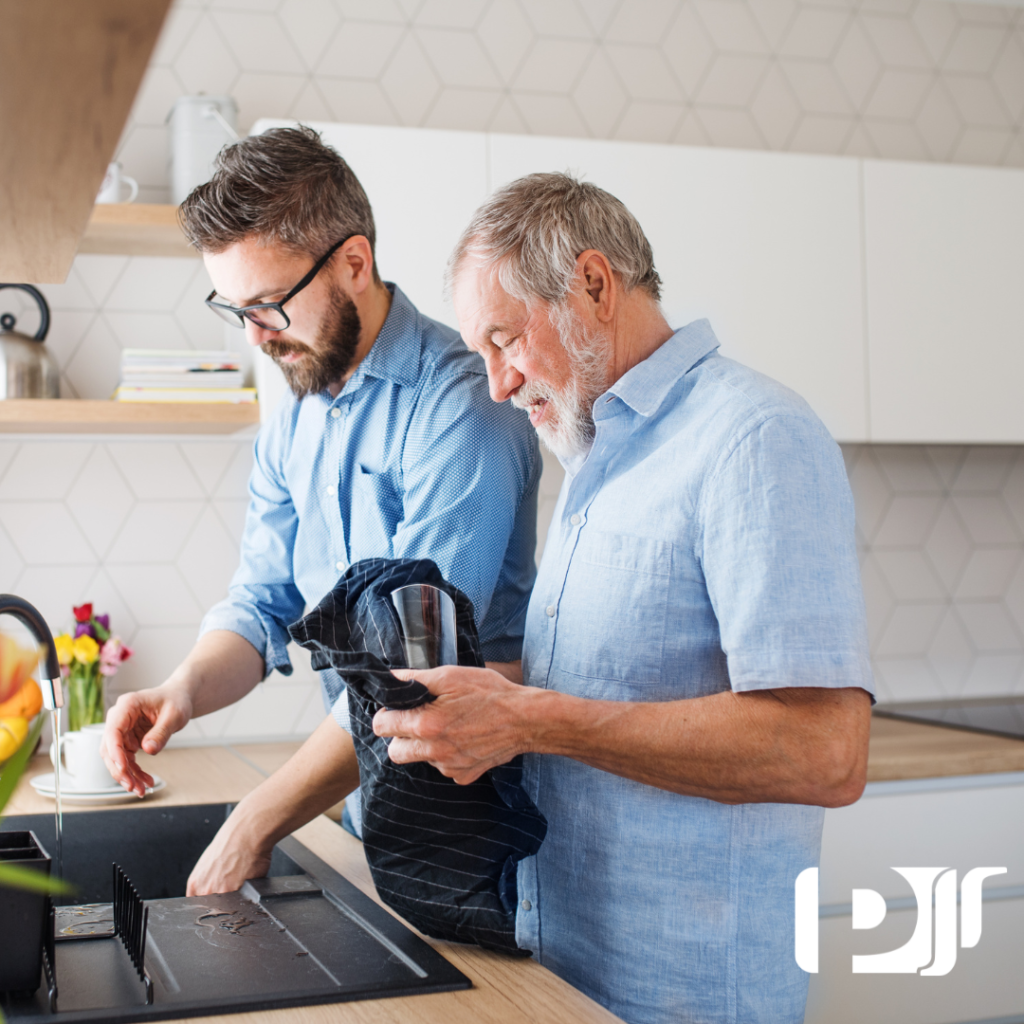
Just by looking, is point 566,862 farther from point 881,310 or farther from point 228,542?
point 881,310

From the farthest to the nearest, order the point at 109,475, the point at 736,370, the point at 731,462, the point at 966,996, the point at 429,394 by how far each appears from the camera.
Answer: the point at 109,475
the point at 966,996
the point at 429,394
the point at 736,370
the point at 731,462

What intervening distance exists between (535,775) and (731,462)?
15.3 inches

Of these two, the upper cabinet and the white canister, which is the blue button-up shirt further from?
the white canister

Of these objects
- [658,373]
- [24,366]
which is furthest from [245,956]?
[24,366]

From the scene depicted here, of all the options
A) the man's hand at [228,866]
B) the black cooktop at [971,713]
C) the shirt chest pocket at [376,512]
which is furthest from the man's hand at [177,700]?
the black cooktop at [971,713]

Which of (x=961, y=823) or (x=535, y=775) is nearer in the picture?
(x=535, y=775)

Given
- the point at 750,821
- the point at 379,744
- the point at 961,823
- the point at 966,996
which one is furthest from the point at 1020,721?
the point at 379,744

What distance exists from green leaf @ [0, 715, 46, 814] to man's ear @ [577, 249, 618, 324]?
2.58 feet

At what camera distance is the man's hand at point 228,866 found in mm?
1081

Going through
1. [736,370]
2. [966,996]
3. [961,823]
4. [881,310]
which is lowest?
[966,996]

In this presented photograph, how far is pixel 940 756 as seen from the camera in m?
2.06

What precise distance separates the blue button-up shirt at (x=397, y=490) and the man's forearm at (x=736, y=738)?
1.02 ft

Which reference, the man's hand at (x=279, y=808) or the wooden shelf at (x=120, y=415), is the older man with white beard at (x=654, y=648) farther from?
the wooden shelf at (x=120, y=415)

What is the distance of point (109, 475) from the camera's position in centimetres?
232
